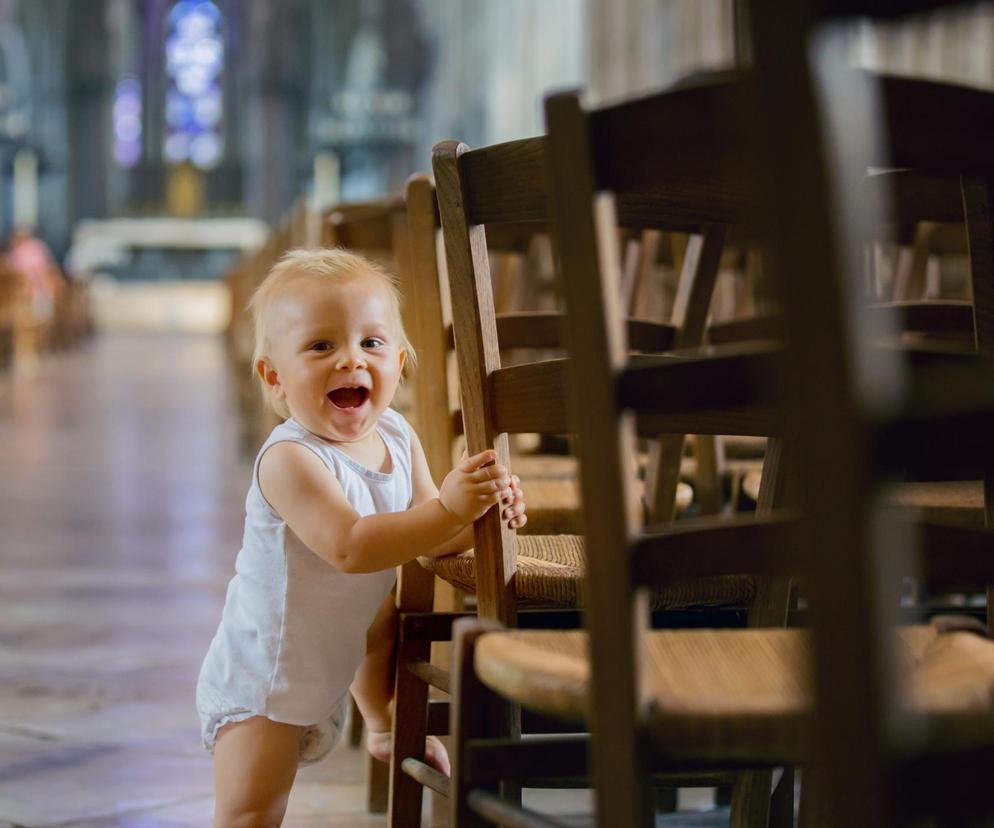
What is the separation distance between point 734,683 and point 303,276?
→ 0.69m

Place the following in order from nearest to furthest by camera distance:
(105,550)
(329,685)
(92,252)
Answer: (329,685), (105,550), (92,252)

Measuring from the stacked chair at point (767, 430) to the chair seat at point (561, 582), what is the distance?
0.11 feet

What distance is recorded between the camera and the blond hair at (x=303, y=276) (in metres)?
1.65

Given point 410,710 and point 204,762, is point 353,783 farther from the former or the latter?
point 410,710

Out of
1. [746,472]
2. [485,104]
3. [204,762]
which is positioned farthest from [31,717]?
[485,104]

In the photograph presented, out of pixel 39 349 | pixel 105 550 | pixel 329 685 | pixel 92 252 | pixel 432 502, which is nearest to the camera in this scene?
pixel 432 502

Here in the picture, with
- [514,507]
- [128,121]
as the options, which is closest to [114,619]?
[514,507]

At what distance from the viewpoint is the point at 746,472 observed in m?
2.62

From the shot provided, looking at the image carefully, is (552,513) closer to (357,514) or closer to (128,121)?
(357,514)

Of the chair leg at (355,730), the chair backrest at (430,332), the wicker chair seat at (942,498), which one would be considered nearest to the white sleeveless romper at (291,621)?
the chair backrest at (430,332)

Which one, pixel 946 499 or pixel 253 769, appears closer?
pixel 253 769

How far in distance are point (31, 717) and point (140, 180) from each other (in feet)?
86.7

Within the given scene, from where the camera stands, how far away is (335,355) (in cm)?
163

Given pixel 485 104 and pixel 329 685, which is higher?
pixel 485 104
